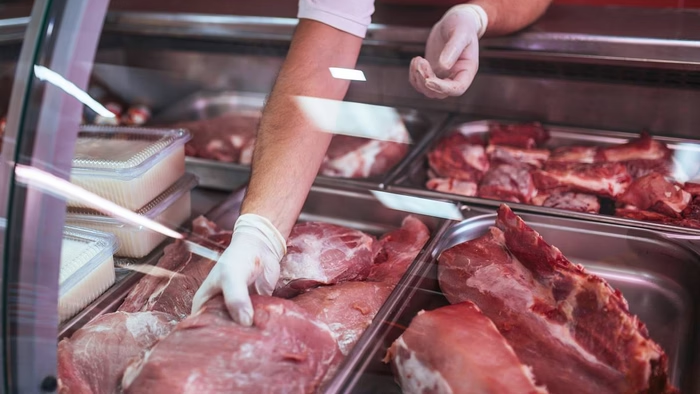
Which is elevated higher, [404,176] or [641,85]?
[641,85]

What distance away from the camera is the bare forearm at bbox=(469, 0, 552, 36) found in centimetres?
234

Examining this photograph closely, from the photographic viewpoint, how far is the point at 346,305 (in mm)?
1771

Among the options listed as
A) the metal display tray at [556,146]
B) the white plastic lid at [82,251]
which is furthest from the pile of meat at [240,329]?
the metal display tray at [556,146]

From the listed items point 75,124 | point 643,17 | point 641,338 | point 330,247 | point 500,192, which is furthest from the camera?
point 643,17

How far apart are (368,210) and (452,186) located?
36cm

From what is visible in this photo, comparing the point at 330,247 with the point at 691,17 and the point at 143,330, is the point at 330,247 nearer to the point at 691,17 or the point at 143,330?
the point at 143,330

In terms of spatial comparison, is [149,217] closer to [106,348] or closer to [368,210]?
[106,348]

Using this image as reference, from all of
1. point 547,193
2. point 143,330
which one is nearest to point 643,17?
point 547,193

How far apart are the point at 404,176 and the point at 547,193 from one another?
57 centimetres

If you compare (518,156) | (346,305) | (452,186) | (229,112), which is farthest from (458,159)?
(229,112)

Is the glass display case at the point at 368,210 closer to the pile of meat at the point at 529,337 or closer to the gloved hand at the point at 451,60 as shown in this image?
the pile of meat at the point at 529,337

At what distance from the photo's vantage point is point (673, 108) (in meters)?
2.61

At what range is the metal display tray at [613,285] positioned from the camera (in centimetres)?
159

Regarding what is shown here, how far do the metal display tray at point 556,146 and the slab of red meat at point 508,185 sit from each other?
0.45 ft
